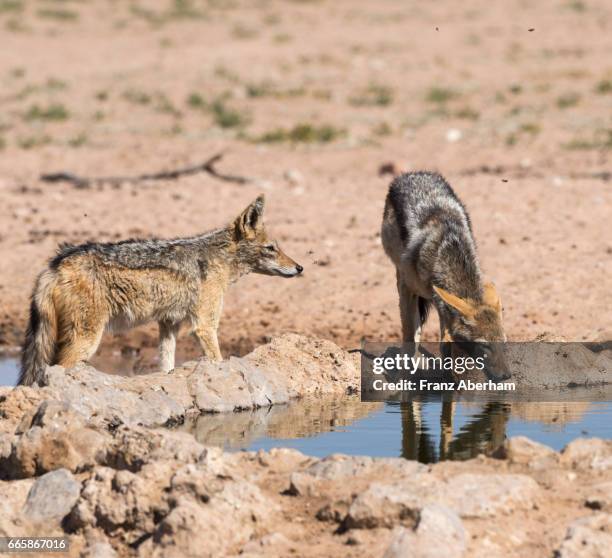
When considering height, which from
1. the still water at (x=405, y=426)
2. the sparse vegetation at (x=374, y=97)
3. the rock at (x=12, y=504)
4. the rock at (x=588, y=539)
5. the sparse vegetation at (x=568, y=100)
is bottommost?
the still water at (x=405, y=426)

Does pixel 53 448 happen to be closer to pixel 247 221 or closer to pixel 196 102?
pixel 247 221

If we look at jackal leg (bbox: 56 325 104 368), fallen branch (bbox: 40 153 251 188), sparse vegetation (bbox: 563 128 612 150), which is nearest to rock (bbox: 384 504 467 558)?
jackal leg (bbox: 56 325 104 368)

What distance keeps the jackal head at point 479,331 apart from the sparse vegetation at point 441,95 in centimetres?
1729

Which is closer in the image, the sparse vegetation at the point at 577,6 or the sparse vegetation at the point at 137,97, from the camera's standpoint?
the sparse vegetation at the point at 137,97

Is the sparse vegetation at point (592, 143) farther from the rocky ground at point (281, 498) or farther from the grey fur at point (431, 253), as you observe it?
the rocky ground at point (281, 498)

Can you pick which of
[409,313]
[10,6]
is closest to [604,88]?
[409,313]

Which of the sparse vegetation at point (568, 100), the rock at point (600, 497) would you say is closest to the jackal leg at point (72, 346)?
the rock at point (600, 497)

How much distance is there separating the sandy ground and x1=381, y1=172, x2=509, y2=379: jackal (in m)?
1.38

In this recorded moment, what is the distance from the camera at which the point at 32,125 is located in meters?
25.5

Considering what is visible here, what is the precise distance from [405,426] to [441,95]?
60.4 ft

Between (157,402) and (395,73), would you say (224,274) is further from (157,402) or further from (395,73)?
(395,73)

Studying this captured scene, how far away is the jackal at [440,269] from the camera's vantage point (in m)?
9.49

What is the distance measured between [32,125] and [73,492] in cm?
1947

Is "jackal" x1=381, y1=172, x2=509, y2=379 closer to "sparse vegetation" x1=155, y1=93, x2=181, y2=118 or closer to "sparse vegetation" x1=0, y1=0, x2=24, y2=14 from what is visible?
"sparse vegetation" x1=155, y1=93, x2=181, y2=118
